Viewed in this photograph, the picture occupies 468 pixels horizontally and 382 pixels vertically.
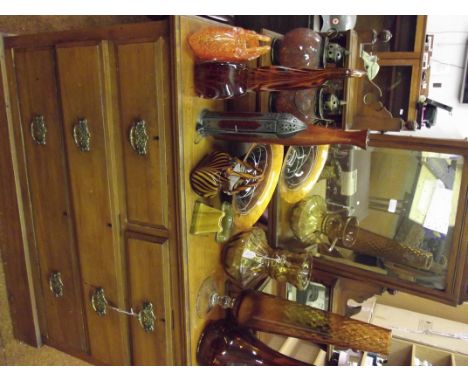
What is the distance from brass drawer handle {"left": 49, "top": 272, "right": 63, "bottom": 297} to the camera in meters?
1.14

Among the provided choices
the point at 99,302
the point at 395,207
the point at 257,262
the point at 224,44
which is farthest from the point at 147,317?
the point at 395,207

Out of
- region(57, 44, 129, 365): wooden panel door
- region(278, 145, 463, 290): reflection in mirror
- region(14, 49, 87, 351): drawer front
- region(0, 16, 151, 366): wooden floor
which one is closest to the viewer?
region(57, 44, 129, 365): wooden panel door

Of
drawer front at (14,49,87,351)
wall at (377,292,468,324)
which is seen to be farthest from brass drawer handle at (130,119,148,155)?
wall at (377,292,468,324)

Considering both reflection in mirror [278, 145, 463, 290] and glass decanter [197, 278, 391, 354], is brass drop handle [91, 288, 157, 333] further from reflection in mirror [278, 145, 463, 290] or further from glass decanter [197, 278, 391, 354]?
reflection in mirror [278, 145, 463, 290]

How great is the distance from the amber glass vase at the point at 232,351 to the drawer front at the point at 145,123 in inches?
12.7

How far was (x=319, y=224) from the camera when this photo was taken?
1.20 metres

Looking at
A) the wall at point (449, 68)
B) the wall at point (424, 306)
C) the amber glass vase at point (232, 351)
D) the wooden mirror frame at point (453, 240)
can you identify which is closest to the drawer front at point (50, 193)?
the amber glass vase at point (232, 351)

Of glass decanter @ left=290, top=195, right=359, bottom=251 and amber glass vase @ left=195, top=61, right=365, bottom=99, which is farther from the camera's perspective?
glass decanter @ left=290, top=195, right=359, bottom=251

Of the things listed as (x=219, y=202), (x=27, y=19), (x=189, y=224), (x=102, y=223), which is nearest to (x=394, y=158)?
(x=219, y=202)

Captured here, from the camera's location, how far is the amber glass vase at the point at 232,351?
3.16ft

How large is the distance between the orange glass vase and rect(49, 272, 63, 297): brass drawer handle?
2.48 ft

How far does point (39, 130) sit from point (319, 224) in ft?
2.73

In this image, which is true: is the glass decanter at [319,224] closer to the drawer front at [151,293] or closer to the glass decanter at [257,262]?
the glass decanter at [257,262]
